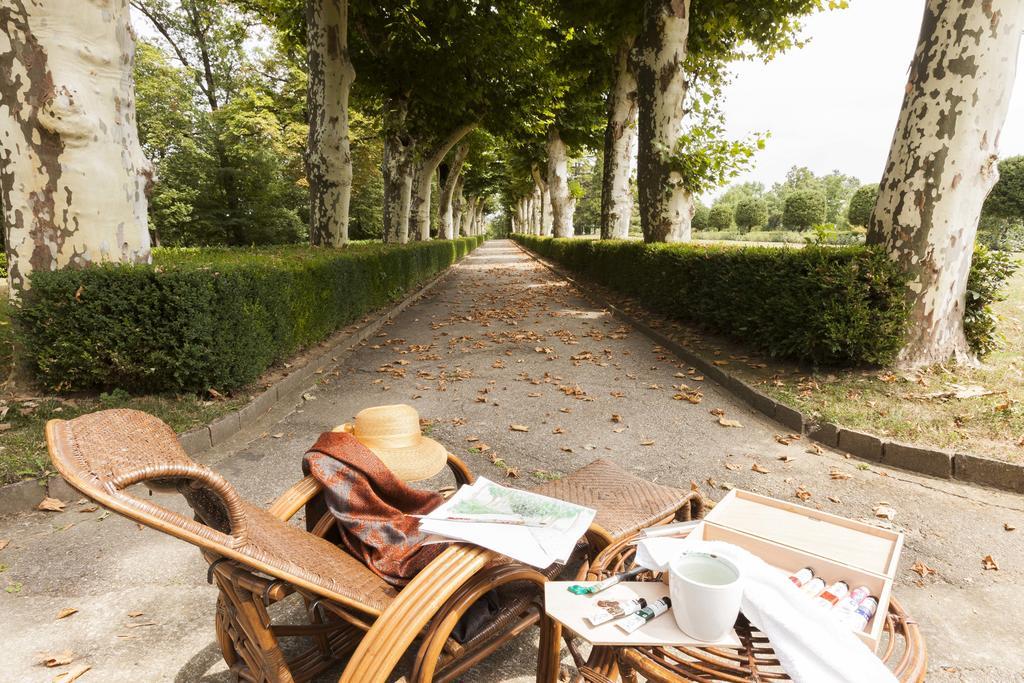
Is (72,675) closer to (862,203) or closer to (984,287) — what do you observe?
(984,287)

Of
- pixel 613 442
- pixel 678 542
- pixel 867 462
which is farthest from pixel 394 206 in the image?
pixel 678 542

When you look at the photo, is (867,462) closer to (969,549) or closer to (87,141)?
(969,549)

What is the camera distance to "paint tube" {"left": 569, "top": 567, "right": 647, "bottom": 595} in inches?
66.5

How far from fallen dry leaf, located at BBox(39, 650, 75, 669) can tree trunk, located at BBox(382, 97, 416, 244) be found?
1628 cm

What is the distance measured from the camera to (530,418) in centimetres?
553

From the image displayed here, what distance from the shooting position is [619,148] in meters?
16.6

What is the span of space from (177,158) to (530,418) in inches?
1268

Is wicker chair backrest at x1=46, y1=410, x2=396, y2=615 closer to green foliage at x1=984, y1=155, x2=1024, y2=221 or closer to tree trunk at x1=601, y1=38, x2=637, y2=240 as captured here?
tree trunk at x1=601, y1=38, x2=637, y2=240

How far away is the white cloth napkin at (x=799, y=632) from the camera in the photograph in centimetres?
132

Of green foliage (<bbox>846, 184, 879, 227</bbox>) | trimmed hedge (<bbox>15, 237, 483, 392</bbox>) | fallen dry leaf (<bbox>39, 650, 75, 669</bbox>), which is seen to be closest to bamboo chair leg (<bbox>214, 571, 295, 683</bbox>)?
fallen dry leaf (<bbox>39, 650, 75, 669</bbox>)

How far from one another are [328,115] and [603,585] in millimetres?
11086

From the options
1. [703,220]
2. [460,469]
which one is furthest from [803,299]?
[703,220]

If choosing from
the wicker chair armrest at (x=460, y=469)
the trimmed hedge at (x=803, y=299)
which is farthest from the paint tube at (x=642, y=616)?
the trimmed hedge at (x=803, y=299)

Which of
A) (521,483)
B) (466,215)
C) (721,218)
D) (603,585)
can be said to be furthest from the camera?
(721,218)
